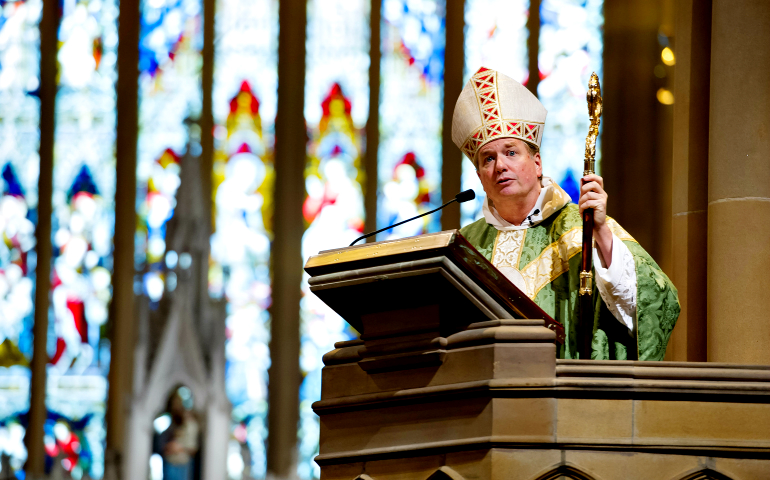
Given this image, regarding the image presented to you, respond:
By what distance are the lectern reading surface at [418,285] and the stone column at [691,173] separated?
6.43ft

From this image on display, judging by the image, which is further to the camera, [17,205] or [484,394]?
[17,205]

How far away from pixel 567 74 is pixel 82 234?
3293 mm

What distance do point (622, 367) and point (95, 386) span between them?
19.4ft

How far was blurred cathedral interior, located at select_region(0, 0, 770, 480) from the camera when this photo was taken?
312 inches

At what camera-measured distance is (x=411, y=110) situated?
27.4ft

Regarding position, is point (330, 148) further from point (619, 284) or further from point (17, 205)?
point (619, 284)

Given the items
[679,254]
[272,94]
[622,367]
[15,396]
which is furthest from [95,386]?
[622,367]

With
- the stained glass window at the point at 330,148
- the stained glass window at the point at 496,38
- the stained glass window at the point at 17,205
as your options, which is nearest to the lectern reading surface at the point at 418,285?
the stained glass window at the point at 330,148

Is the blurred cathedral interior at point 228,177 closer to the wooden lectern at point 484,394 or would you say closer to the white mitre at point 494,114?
the white mitre at point 494,114

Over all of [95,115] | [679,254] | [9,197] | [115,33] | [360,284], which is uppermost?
[115,33]

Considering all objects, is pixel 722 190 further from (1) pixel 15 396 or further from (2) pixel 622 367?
(1) pixel 15 396

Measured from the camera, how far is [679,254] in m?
5.07

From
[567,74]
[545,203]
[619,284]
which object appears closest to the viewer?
[619,284]

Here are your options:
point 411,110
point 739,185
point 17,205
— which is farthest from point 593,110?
point 17,205
